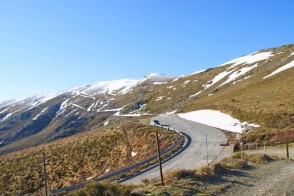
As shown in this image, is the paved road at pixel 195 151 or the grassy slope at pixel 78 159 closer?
the paved road at pixel 195 151

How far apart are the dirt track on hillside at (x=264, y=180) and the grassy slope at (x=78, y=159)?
653 inches

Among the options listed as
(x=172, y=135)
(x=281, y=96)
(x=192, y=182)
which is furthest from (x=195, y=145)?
(x=281, y=96)

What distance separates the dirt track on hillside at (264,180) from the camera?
17.8m

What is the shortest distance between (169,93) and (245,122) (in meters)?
92.7

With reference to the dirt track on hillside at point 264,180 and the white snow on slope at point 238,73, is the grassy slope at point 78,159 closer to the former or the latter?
the dirt track on hillside at point 264,180

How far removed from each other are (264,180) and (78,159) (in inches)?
1164

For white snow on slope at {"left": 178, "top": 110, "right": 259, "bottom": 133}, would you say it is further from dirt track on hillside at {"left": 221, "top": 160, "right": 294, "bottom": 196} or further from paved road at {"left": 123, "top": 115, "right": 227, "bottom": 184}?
dirt track on hillside at {"left": 221, "top": 160, "right": 294, "bottom": 196}

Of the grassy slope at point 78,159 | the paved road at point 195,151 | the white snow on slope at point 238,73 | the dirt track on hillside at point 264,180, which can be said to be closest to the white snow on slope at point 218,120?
the paved road at point 195,151

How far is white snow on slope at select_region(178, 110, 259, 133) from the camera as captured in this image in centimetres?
5006

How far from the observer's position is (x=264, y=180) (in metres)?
20.7

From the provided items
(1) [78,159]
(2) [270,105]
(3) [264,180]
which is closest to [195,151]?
(1) [78,159]

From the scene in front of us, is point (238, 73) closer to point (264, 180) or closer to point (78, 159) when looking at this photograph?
point (78, 159)

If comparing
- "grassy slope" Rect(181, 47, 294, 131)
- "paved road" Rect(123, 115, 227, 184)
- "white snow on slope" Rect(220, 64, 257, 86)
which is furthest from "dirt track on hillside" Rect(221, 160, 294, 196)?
"white snow on slope" Rect(220, 64, 257, 86)

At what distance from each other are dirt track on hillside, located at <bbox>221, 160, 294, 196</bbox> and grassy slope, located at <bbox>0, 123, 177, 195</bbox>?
1659 centimetres
